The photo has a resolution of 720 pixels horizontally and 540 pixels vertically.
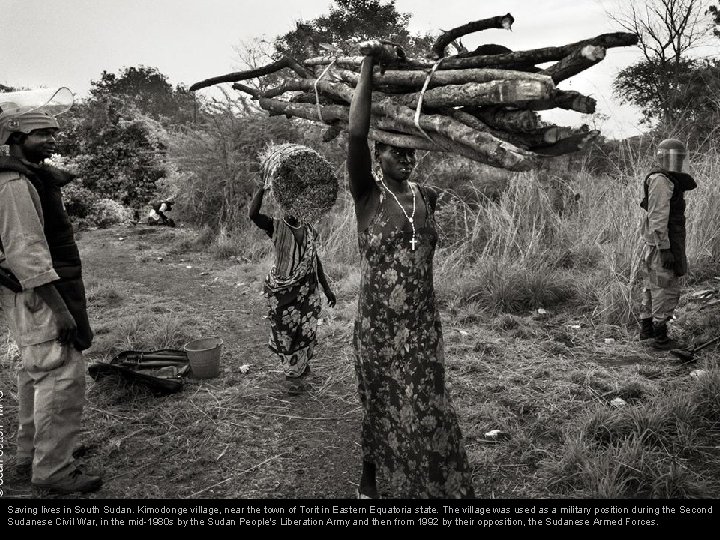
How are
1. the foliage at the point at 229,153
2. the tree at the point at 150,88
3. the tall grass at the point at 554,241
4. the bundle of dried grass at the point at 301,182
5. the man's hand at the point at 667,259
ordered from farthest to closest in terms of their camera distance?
1. the tree at the point at 150,88
2. the foliage at the point at 229,153
3. the tall grass at the point at 554,241
4. the man's hand at the point at 667,259
5. the bundle of dried grass at the point at 301,182

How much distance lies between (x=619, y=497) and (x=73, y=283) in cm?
327

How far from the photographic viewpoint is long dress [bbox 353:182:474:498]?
2.33 metres

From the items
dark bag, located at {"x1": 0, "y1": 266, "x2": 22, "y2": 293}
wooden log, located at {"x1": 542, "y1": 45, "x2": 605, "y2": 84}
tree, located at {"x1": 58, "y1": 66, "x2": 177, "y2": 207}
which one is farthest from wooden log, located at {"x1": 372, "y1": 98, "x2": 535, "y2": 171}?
tree, located at {"x1": 58, "y1": 66, "x2": 177, "y2": 207}

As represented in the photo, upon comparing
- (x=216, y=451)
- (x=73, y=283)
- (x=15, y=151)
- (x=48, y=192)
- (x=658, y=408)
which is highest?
(x=15, y=151)

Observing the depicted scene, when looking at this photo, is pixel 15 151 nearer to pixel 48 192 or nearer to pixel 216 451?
pixel 48 192

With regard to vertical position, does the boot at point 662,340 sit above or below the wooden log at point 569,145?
below

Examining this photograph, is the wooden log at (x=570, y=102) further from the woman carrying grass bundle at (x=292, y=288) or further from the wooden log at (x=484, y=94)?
the woman carrying grass bundle at (x=292, y=288)

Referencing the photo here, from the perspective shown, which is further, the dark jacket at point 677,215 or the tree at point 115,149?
Answer: the tree at point 115,149

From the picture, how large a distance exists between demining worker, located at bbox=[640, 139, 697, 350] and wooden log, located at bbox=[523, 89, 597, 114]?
328cm

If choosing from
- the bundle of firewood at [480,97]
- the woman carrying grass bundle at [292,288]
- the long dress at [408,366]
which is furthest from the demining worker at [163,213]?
the long dress at [408,366]

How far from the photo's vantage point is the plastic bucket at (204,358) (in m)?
4.35

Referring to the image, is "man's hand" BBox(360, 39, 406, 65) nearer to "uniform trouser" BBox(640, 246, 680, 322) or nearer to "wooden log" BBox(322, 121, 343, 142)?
"wooden log" BBox(322, 121, 343, 142)
